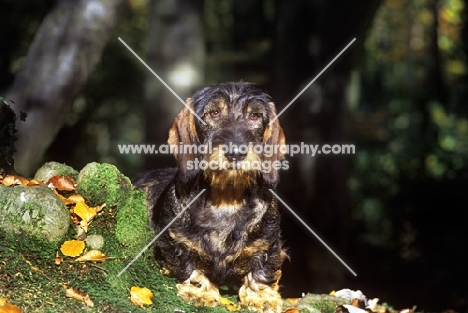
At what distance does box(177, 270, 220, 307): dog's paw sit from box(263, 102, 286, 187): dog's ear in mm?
850

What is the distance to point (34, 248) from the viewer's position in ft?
15.4

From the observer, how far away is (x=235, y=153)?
4707 mm

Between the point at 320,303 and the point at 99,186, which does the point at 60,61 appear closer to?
the point at 99,186

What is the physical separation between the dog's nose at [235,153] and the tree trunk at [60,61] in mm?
3335

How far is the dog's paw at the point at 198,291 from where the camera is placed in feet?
16.7

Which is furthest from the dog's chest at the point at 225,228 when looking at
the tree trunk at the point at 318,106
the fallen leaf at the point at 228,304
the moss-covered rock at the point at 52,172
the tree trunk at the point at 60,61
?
the tree trunk at the point at 318,106

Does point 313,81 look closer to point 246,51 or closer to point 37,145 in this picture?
point 37,145

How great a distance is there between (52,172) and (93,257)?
0.91 metres

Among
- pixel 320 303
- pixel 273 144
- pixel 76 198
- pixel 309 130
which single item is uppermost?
pixel 309 130

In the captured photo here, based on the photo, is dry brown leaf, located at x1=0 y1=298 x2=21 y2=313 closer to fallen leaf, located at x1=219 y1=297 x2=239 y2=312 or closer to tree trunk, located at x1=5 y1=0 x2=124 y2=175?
fallen leaf, located at x1=219 y1=297 x2=239 y2=312

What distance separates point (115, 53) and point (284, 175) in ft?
19.9

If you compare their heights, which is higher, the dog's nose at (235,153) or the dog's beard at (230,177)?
the dog's nose at (235,153)

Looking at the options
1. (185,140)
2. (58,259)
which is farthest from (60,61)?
(58,259)

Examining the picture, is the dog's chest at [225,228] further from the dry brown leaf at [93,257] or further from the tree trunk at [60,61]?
the tree trunk at [60,61]
